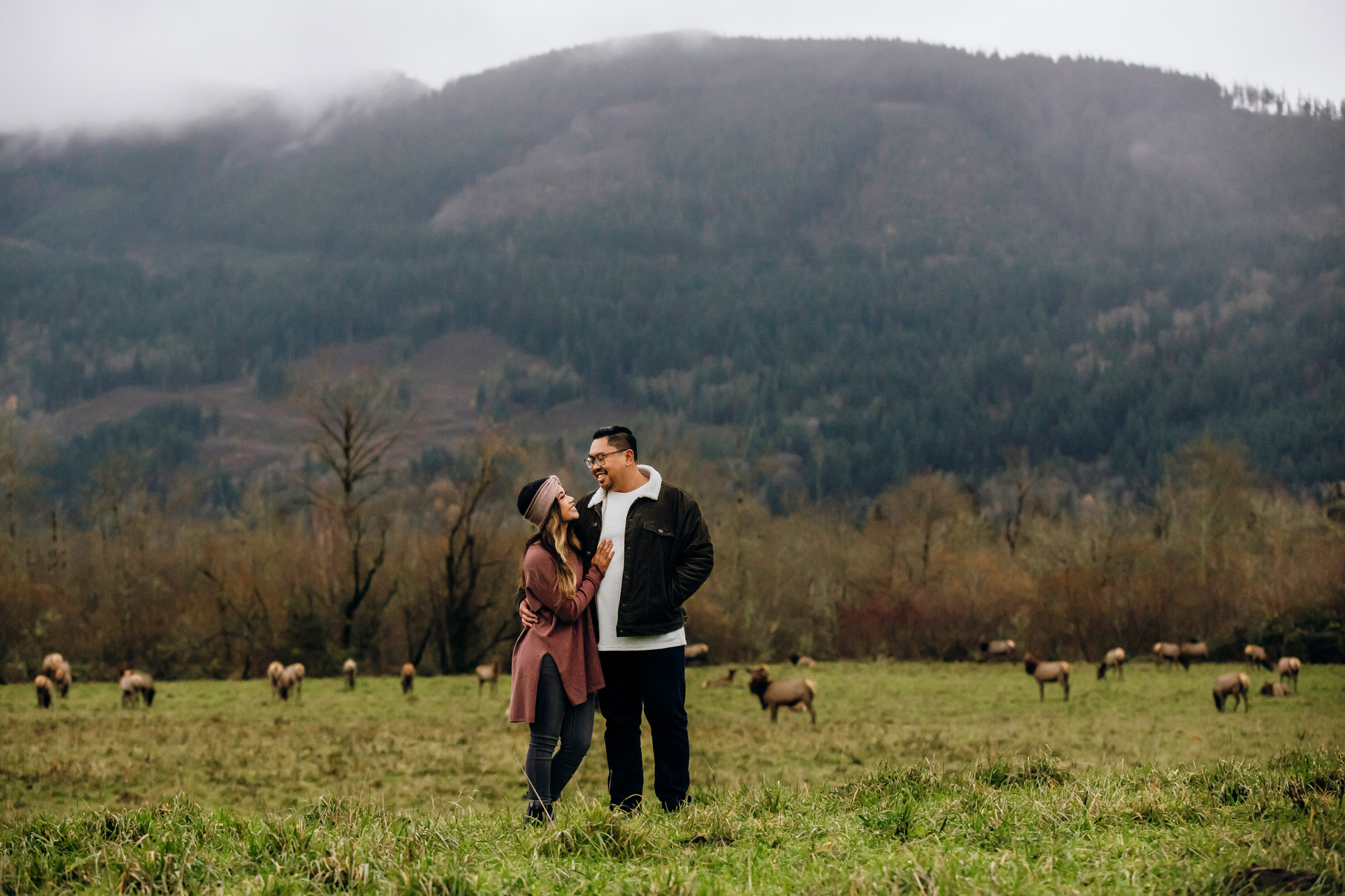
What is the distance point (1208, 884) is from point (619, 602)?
133 inches

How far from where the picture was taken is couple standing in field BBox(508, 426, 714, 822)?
6309 millimetres

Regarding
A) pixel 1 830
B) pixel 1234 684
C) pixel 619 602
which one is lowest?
pixel 1234 684

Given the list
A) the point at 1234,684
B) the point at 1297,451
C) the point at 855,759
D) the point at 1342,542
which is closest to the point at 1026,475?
the point at 1342,542

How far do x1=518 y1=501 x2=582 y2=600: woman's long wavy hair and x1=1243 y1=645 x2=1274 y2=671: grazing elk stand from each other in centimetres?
2991

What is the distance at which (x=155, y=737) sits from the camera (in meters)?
17.3

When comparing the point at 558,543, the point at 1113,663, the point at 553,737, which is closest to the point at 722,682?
the point at 1113,663

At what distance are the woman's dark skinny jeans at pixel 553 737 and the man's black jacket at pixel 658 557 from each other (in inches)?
19.3

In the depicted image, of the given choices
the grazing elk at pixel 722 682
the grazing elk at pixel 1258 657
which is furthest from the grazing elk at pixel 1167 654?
the grazing elk at pixel 722 682

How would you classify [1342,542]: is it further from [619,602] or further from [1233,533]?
[619,602]

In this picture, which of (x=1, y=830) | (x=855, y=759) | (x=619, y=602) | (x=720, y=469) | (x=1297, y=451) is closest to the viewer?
(x=1, y=830)

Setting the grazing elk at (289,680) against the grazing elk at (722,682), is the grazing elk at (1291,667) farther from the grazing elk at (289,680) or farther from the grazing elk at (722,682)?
the grazing elk at (289,680)

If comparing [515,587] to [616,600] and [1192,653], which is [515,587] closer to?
[1192,653]

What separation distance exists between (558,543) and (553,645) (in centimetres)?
59

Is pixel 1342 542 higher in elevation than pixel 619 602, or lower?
lower
